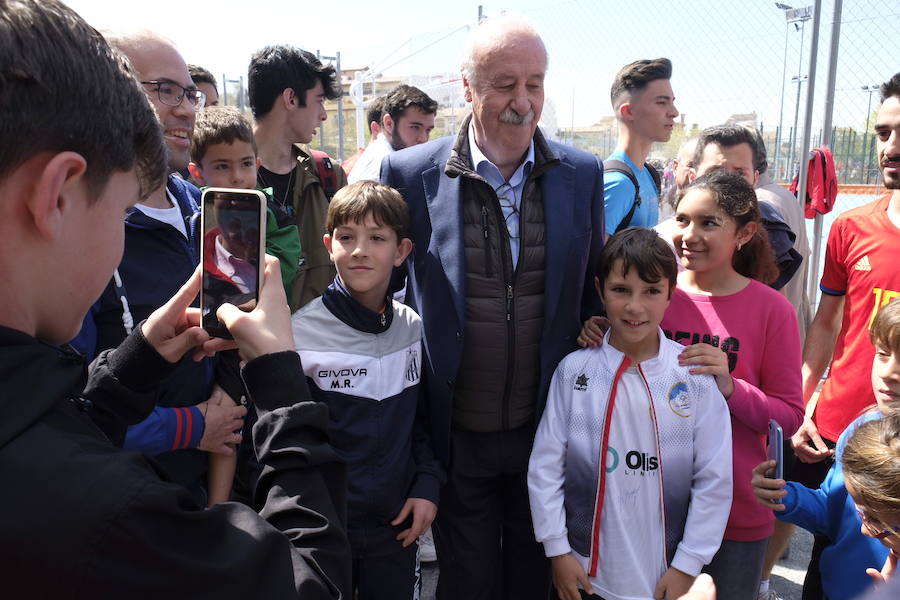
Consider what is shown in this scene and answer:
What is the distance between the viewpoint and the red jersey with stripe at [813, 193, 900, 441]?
2.46 metres

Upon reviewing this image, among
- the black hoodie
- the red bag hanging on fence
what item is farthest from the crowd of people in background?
the red bag hanging on fence

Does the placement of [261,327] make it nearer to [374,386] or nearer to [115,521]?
[115,521]

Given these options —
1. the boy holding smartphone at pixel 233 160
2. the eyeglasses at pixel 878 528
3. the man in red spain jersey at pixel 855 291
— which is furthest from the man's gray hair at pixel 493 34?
the eyeglasses at pixel 878 528

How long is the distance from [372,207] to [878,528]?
1736mm

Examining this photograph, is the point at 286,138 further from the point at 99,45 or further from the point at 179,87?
the point at 99,45

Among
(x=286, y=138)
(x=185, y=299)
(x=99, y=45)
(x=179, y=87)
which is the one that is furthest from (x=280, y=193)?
(x=99, y=45)

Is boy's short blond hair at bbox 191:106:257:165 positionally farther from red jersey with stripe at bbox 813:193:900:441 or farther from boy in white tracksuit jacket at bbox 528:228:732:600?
red jersey with stripe at bbox 813:193:900:441

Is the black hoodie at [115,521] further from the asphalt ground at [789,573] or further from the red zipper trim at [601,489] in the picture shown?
the asphalt ground at [789,573]

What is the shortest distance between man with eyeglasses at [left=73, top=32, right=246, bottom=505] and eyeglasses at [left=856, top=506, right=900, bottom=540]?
1.79 meters

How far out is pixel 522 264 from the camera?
7.41 feet

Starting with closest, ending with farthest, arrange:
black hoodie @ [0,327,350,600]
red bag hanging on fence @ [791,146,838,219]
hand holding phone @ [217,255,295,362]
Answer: black hoodie @ [0,327,350,600] < hand holding phone @ [217,255,295,362] < red bag hanging on fence @ [791,146,838,219]

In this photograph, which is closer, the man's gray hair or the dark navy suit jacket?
the dark navy suit jacket

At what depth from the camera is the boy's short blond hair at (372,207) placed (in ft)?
7.45

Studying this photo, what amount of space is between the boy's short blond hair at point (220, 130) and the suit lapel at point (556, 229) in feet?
4.62
